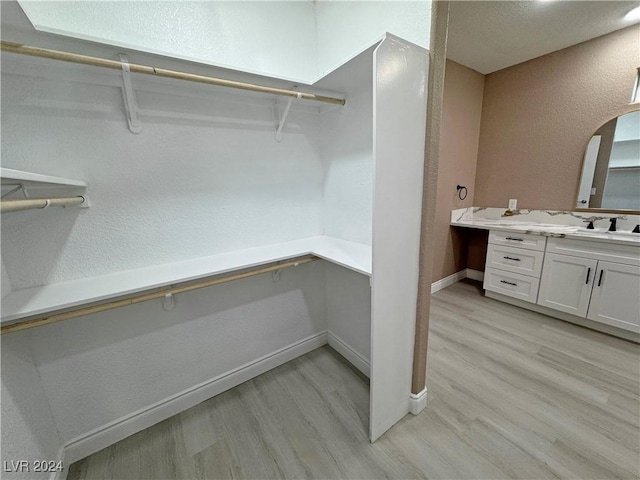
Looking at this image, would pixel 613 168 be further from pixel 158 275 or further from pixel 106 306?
pixel 106 306

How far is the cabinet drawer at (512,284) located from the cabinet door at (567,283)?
0.06 metres

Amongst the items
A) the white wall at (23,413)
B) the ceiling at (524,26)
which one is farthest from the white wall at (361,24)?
the white wall at (23,413)

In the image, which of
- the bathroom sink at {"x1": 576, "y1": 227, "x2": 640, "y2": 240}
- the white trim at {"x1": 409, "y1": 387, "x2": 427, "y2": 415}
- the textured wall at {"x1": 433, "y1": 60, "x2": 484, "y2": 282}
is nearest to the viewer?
the white trim at {"x1": 409, "y1": 387, "x2": 427, "y2": 415}

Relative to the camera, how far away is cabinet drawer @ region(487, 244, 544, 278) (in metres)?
2.51

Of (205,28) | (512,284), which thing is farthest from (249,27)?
(512,284)

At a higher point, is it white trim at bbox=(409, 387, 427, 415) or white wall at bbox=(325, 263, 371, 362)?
white wall at bbox=(325, 263, 371, 362)

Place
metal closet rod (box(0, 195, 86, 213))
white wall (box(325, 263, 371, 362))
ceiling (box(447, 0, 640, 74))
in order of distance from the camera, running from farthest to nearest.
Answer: ceiling (box(447, 0, 640, 74)) → white wall (box(325, 263, 371, 362)) → metal closet rod (box(0, 195, 86, 213))

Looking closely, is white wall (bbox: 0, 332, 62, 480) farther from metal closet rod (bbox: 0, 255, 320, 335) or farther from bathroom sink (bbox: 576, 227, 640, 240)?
bathroom sink (bbox: 576, 227, 640, 240)

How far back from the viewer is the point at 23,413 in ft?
3.22

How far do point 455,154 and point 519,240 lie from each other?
116 centimetres

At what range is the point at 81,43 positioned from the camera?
3.01 ft

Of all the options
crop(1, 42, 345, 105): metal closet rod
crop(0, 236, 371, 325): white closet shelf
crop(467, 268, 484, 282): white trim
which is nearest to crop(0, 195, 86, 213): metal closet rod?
crop(0, 236, 371, 325): white closet shelf

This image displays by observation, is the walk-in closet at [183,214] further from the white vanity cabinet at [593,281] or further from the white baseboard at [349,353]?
the white vanity cabinet at [593,281]

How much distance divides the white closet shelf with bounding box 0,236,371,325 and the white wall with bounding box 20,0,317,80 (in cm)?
91
